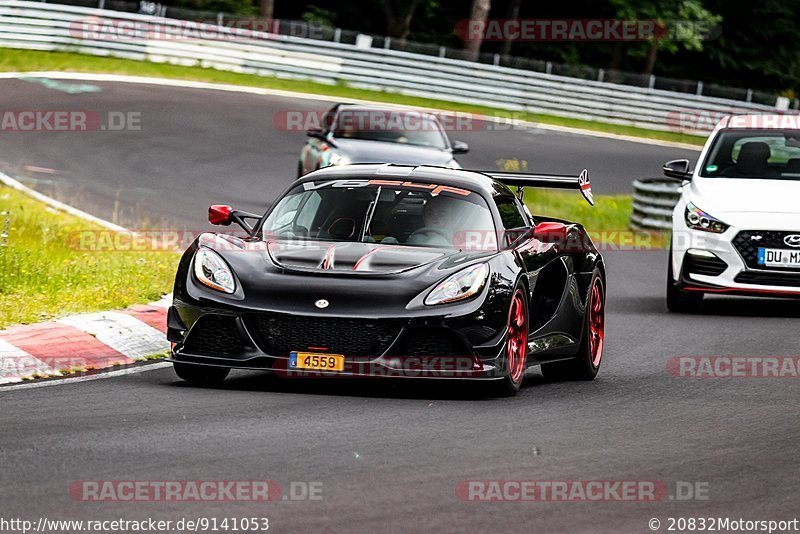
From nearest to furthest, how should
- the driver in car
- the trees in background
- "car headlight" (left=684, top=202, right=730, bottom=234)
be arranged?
the driver in car < "car headlight" (left=684, top=202, right=730, bottom=234) < the trees in background

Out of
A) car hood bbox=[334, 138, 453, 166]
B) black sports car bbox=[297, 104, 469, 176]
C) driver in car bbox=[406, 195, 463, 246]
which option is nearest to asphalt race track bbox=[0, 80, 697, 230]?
black sports car bbox=[297, 104, 469, 176]

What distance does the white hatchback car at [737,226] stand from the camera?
1363cm

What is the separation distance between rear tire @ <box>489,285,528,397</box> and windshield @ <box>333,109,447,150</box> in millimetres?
11693

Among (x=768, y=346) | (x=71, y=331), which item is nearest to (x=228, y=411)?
(x=71, y=331)

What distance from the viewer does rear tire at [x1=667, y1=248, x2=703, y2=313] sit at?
46.8 feet

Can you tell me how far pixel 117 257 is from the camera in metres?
13.8

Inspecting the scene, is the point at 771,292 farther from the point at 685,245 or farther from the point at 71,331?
the point at 71,331

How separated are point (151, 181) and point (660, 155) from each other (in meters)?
16.0

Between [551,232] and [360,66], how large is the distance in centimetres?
2949

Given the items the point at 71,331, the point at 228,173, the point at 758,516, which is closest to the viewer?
the point at 758,516

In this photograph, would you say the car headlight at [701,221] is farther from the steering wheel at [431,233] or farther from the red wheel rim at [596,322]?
the steering wheel at [431,233]

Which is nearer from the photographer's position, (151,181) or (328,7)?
(151,181)

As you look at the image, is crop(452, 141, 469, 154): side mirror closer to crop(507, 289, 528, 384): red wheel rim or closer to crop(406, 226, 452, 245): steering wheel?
crop(406, 226, 452, 245): steering wheel

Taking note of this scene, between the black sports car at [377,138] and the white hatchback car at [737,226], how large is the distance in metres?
5.66
